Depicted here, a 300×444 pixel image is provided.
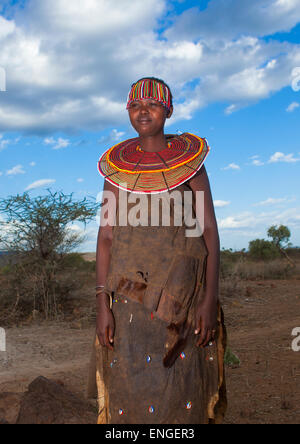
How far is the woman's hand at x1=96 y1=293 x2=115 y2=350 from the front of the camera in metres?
2.37

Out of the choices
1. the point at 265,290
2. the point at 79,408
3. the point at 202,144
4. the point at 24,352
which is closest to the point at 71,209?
the point at 24,352

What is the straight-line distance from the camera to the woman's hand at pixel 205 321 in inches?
90.7

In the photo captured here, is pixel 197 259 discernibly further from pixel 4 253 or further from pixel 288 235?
pixel 288 235

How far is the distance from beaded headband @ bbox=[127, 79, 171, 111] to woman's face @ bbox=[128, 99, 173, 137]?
0.9 inches

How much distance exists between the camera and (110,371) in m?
2.35

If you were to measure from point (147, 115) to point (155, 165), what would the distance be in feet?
0.94

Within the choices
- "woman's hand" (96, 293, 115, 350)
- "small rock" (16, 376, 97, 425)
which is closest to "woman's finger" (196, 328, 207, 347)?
"woman's hand" (96, 293, 115, 350)

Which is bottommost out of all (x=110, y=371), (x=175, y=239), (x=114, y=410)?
(x=114, y=410)

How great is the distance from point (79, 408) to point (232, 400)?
1639mm
